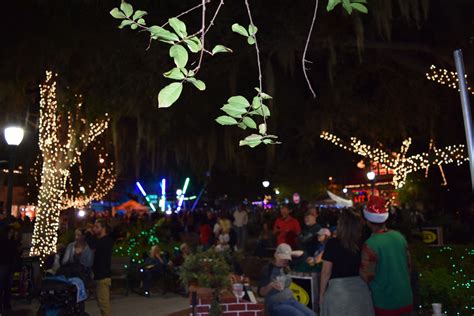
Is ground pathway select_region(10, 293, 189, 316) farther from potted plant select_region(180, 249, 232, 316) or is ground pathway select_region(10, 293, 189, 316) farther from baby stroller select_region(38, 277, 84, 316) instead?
potted plant select_region(180, 249, 232, 316)

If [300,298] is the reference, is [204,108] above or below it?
above

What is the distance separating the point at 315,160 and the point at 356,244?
31.4 meters

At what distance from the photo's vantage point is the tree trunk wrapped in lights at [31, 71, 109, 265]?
43.5ft

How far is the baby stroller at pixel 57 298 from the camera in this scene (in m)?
7.04

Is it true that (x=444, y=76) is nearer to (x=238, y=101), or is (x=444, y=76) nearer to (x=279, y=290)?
(x=279, y=290)

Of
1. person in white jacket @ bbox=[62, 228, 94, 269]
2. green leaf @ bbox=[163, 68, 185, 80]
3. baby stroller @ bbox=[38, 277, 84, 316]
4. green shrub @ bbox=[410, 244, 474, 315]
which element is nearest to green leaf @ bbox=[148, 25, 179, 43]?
green leaf @ bbox=[163, 68, 185, 80]

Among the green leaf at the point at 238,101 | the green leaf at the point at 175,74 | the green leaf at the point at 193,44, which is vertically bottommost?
the green leaf at the point at 238,101

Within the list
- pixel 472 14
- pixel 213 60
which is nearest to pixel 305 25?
pixel 213 60

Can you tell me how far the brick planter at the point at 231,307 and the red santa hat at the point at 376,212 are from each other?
7.43 feet

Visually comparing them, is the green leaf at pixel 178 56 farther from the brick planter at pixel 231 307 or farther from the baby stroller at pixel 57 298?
the baby stroller at pixel 57 298

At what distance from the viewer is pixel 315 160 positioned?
35500 millimetres

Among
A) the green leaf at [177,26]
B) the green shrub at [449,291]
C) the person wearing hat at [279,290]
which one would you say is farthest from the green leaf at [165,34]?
the green shrub at [449,291]

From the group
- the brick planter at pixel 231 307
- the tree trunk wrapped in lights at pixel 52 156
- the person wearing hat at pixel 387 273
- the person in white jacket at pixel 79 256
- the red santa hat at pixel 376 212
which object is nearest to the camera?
the person wearing hat at pixel 387 273

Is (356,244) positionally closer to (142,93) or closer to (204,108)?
(142,93)
